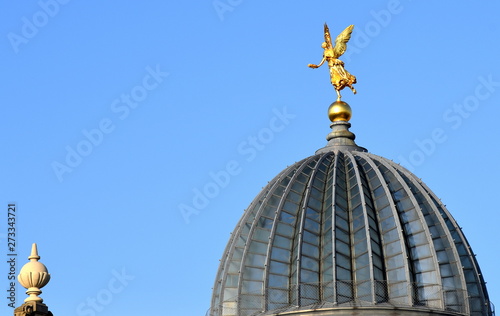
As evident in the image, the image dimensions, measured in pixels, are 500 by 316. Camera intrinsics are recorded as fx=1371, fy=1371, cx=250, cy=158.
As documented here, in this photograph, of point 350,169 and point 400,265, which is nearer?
point 400,265

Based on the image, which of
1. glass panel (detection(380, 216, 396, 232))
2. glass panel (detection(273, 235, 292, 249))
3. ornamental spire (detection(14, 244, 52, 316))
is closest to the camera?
ornamental spire (detection(14, 244, 52, 316))

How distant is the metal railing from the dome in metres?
0.05

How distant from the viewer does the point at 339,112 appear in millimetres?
78312

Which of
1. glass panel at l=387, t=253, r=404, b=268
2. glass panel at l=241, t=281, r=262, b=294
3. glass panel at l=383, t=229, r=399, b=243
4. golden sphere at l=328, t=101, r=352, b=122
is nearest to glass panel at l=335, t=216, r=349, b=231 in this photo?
glass panel at l=383, t=229, r=399, b=243

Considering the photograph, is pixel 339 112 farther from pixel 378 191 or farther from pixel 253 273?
pixel 253 273

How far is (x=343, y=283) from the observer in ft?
221

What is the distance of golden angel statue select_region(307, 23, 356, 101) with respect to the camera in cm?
7881

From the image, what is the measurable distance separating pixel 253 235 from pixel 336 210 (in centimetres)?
449

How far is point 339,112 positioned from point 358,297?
585 inches

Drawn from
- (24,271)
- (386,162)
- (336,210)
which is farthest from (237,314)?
(24,271)

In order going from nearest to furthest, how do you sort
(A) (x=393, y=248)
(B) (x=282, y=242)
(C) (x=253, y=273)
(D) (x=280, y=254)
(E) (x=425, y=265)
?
(E) (x=425, y=265), (A) (x=393, y=248), (C) (x=253, y=273), (D) (x=280, y=254), (B) (x=282, y=242)

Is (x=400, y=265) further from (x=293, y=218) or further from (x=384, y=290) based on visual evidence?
(x=293, y=218)

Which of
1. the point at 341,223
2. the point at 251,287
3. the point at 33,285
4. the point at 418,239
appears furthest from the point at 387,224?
the point at 33,285

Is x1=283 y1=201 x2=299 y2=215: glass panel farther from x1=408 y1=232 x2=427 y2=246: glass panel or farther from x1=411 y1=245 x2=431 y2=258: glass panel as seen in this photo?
x1=411 y1=245 x2=431 y2=258: glass panel
